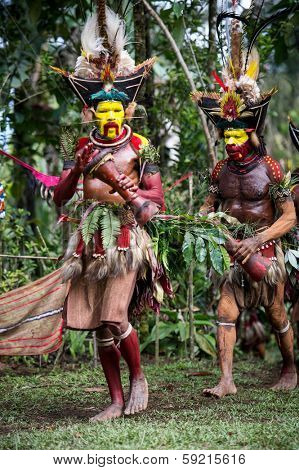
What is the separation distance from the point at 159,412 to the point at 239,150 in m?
1.95

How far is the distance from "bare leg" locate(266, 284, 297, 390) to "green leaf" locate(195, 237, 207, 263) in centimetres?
111

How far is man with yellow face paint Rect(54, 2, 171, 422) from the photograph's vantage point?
16.4ft

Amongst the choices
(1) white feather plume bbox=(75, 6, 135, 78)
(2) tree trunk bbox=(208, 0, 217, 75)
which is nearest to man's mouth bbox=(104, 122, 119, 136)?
(1) white feather plume bbox=(75, 6, 135, 78)

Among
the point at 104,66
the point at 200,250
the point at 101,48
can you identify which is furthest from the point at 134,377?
the point at 101,48

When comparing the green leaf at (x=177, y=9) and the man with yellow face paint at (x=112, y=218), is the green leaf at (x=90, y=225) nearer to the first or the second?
the man with yellow face paint at (x=112, y=218)

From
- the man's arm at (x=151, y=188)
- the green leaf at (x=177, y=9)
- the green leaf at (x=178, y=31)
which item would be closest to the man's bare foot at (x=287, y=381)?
the man's arm at (x=151, y=188)

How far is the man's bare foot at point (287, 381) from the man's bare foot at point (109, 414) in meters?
1.61

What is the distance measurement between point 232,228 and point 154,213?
114 cm

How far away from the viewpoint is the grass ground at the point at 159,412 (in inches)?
169

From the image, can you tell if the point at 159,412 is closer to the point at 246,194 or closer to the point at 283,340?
the point at 283,340

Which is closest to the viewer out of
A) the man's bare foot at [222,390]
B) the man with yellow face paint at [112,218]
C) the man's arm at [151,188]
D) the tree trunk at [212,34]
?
the man with yellow face paint at [112,218]

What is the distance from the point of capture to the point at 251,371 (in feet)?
24.1

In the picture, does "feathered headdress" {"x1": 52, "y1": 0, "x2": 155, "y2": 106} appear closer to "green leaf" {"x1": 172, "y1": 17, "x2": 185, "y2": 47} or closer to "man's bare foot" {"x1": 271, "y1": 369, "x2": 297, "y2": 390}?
"green leaf" {"x1": 172, "y1": 17, "x2": 185, "y2": 47}
